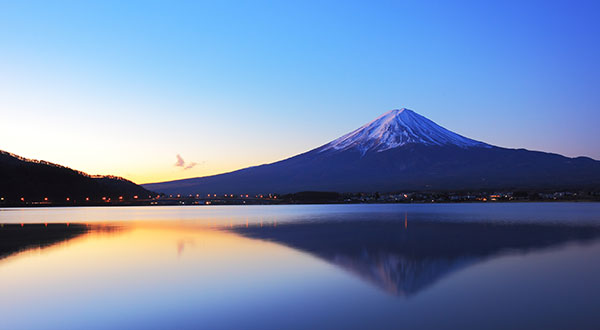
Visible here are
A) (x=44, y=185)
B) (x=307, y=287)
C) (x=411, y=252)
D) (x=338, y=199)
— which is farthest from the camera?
(x=338, y=199)

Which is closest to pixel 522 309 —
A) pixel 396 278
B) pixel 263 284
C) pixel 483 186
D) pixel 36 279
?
pixel 396 278

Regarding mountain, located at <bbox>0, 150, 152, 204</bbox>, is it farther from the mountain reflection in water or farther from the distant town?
the mountain reflection in water

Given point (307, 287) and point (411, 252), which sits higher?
point (411, 252)

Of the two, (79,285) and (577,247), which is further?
(577,247)

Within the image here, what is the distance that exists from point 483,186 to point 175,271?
172863mm

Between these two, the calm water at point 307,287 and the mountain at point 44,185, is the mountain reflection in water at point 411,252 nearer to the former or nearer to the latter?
the calm water at point 307,287

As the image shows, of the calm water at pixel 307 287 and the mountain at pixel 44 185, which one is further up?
the mountain at pixel 44 185

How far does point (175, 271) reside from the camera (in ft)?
48.6

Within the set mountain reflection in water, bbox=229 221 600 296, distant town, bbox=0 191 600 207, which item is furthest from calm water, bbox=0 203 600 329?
distant town, bbox=0 191 600 207

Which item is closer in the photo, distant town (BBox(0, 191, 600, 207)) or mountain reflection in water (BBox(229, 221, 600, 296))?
mountain reflection in water (BBox(229, 221, 600, 296))

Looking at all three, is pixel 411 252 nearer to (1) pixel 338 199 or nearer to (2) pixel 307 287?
(2) pixel 307 287

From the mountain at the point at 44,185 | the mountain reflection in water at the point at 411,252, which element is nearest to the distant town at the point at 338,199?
the mountain at the point at 44,185

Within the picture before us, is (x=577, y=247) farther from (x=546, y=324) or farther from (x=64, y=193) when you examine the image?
(x=64, y=193)

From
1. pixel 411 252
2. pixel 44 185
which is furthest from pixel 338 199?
pixel 411 252
